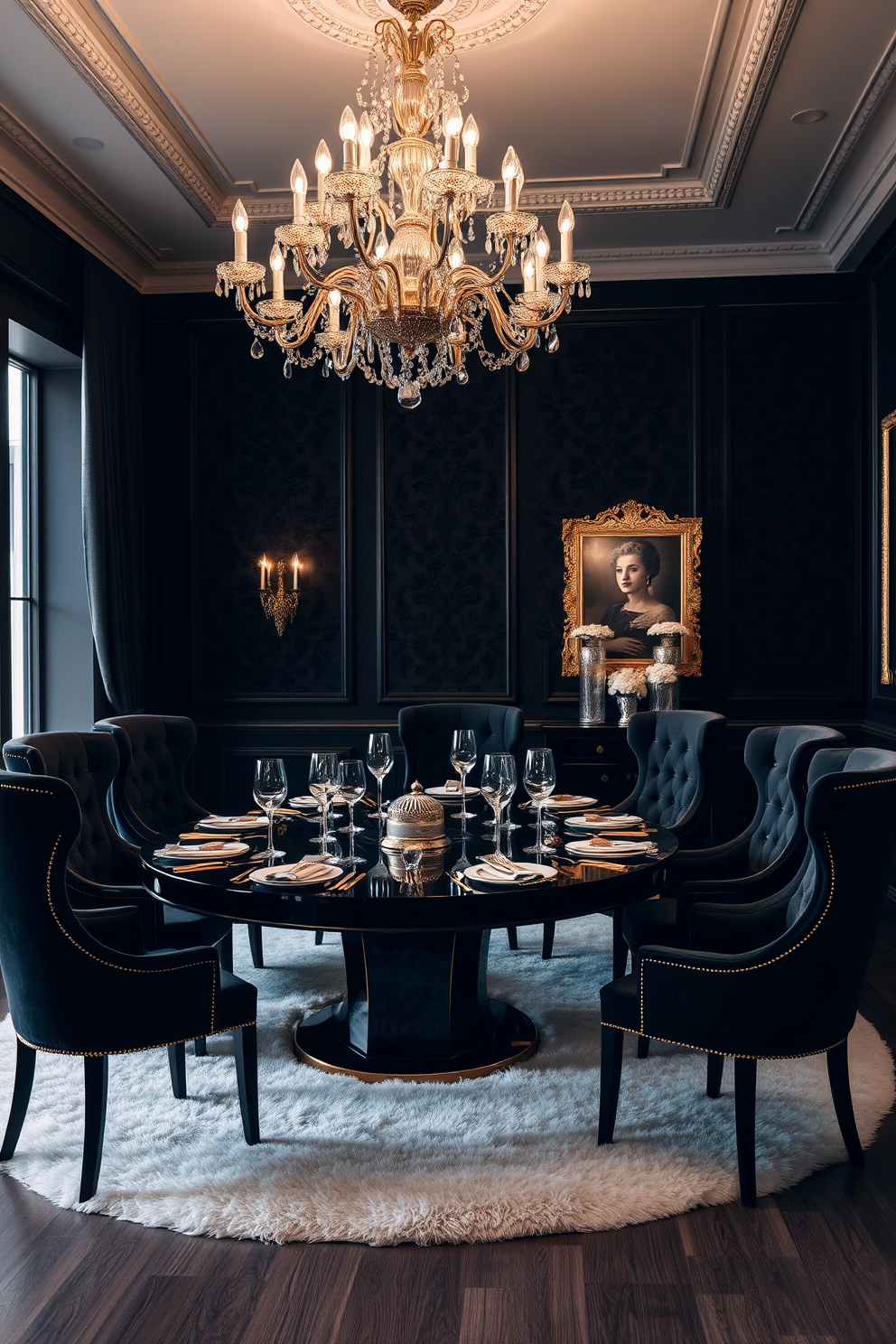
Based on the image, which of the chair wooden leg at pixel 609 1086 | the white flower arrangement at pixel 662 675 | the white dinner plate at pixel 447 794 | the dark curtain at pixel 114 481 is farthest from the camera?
the white flower arrangement at pixel 662 675

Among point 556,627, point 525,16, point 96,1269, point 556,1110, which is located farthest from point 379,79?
point 96,1269

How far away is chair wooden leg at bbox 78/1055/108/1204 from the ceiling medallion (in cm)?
333

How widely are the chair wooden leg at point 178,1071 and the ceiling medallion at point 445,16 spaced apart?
3.35 m

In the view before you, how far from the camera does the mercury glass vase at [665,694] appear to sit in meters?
5.09

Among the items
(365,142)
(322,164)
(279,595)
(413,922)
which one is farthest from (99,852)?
(279,595)

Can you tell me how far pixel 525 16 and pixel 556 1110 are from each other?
359 cm

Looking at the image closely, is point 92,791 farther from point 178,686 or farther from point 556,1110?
point 178,686

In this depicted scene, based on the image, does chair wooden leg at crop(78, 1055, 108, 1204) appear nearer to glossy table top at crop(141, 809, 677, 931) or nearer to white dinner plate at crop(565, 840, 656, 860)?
glossy table top at crop(141, 809, 677, 931)

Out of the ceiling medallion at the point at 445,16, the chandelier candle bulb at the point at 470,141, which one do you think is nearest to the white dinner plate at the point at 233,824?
the chandelier candle bulb at the point at 470,141

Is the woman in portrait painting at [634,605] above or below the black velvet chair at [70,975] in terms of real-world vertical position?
above

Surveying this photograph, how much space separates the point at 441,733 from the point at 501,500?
5.48ft

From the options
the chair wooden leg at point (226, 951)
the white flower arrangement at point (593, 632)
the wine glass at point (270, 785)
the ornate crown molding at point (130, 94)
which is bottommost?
the chair wooden leg at point (226, 951)

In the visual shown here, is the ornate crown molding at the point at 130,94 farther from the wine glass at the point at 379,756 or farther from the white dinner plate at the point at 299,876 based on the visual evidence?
the white dinner plate at the point at 299,876

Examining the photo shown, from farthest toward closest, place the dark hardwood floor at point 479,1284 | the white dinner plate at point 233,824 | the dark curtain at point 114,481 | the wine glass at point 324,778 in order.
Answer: the dark curtain at point 114,481 < the white dinner plate at point 233,824 < the wine glass at point 324,778 < the dark hardwood floor at point 479,1284
